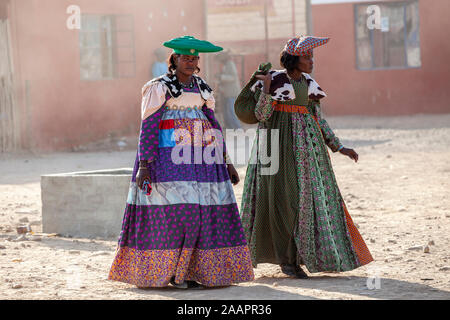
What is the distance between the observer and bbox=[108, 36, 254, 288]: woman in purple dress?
5.01 metres

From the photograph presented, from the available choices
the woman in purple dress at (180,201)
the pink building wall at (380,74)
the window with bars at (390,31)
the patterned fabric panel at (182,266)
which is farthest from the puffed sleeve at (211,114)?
the window with bars at (390,31)

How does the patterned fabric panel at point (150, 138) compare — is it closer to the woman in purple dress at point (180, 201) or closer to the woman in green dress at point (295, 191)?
the woman in purple dress at point (180, 201)

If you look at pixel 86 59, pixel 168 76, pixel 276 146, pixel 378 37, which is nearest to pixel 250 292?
pixel 276 146

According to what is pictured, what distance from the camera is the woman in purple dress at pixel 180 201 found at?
16.4 feet

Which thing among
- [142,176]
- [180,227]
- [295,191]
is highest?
[142,176]

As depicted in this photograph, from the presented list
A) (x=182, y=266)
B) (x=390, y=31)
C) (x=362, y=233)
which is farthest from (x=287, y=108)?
(x=390, y=31)

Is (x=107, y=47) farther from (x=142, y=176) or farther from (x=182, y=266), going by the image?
(x=182, y=266)

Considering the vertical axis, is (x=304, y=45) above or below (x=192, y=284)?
above

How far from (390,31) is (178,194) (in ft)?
58.7

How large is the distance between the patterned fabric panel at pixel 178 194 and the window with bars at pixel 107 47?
36.7ft

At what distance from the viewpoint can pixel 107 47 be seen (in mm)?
16531

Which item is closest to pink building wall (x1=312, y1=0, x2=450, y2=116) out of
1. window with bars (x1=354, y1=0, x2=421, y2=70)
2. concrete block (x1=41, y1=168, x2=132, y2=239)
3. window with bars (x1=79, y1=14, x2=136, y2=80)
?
window with bars (x1=354, y1=0, x2=421, y2=70)

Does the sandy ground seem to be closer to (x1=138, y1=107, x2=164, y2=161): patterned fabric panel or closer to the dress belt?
(x1=138, y1=107, x2=164, y2=161): patterned fabric panel
